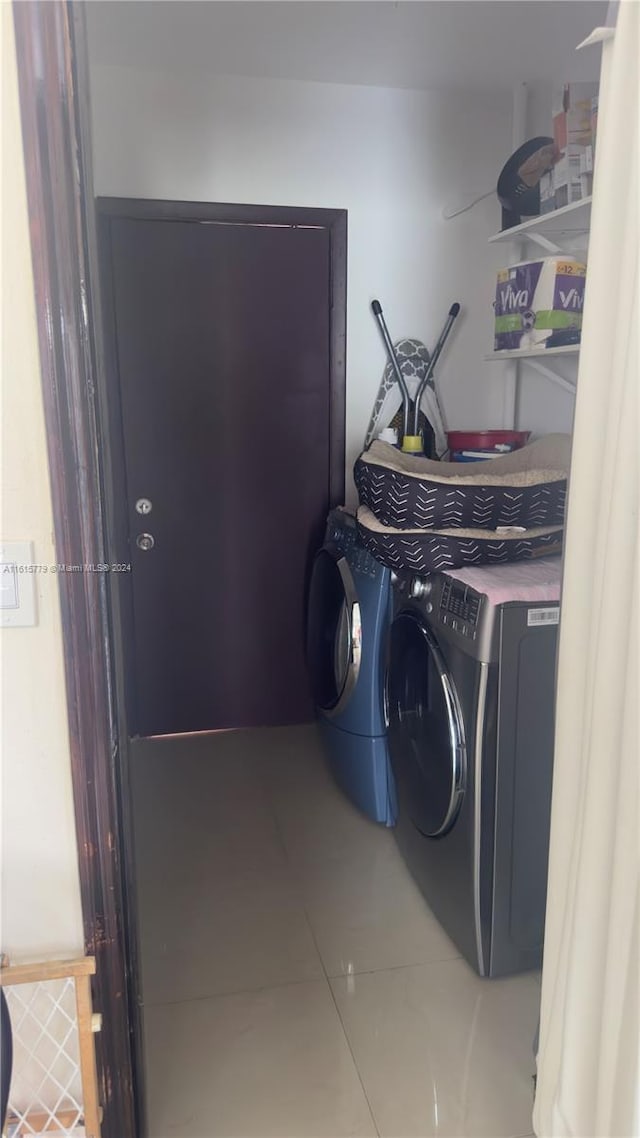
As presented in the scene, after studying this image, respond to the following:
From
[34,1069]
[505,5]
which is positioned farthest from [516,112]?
[34,1069]

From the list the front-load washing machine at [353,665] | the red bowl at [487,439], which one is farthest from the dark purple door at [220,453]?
the red bowl at [487,439]

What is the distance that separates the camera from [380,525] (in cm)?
203

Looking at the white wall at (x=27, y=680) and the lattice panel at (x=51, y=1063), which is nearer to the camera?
the white wall at (x=27, y=680)

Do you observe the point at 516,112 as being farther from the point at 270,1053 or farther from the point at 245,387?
the point at 270,1053

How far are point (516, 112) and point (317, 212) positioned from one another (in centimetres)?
74

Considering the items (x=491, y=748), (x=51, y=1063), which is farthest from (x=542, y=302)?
(x=51, y=1063)

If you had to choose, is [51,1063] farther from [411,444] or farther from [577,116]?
[577,116]

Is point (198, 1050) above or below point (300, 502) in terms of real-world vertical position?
below

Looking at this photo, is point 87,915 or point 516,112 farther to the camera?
point 516,112

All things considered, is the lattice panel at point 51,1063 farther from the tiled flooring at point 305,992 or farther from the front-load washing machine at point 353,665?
the front-load washing machine at point 353,665

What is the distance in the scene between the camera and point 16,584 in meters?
1.01

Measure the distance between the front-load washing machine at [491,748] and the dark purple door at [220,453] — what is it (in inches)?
42.8

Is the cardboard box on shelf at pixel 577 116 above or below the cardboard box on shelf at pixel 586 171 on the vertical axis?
above

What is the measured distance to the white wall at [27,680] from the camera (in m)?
0.94
